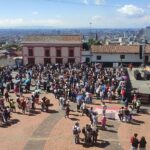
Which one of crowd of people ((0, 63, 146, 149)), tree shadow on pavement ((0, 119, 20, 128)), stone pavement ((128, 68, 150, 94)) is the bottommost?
stone pavement ((128, 68, 150, 94))

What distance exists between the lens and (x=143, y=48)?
60844mm

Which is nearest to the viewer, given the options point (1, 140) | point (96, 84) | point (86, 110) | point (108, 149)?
point (108, 149)

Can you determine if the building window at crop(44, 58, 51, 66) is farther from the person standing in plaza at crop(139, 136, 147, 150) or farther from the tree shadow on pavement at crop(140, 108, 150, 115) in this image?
the person standing in plaza at crop(139, 136, 147, 150)

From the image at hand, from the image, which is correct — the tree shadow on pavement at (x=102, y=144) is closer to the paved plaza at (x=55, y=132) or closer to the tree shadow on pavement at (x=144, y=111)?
the paved plaza at (x=55, y=132)

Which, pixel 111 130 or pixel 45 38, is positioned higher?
pixel 45 38

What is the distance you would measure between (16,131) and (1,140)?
189cm

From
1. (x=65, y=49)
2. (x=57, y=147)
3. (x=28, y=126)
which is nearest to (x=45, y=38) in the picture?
(x=65, y=49)

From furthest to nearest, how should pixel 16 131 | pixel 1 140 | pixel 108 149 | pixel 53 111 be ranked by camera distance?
pixel 53 111, pixel 16 131, pixel 1 140, pixel 108 149

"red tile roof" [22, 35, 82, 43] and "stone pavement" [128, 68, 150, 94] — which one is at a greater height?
"red tile roof" [22, 35, 82, 43]

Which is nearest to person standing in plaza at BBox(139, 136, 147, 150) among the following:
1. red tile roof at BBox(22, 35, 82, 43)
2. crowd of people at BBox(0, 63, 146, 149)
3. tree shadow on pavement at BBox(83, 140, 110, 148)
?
tree shadow on pavement at BBox(83, 140, 110, 148)

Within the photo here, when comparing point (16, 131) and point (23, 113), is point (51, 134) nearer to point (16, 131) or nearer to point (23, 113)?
point (16, 131)

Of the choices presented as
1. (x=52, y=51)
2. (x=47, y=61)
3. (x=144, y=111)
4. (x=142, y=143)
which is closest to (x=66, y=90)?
(x=144, y=111)

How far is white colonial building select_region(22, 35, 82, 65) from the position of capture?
201ft

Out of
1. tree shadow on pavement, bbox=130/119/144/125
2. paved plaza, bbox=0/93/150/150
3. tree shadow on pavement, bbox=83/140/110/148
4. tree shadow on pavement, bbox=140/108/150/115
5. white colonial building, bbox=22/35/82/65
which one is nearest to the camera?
tree shadow on pavement, bbox=83/140/110/148
